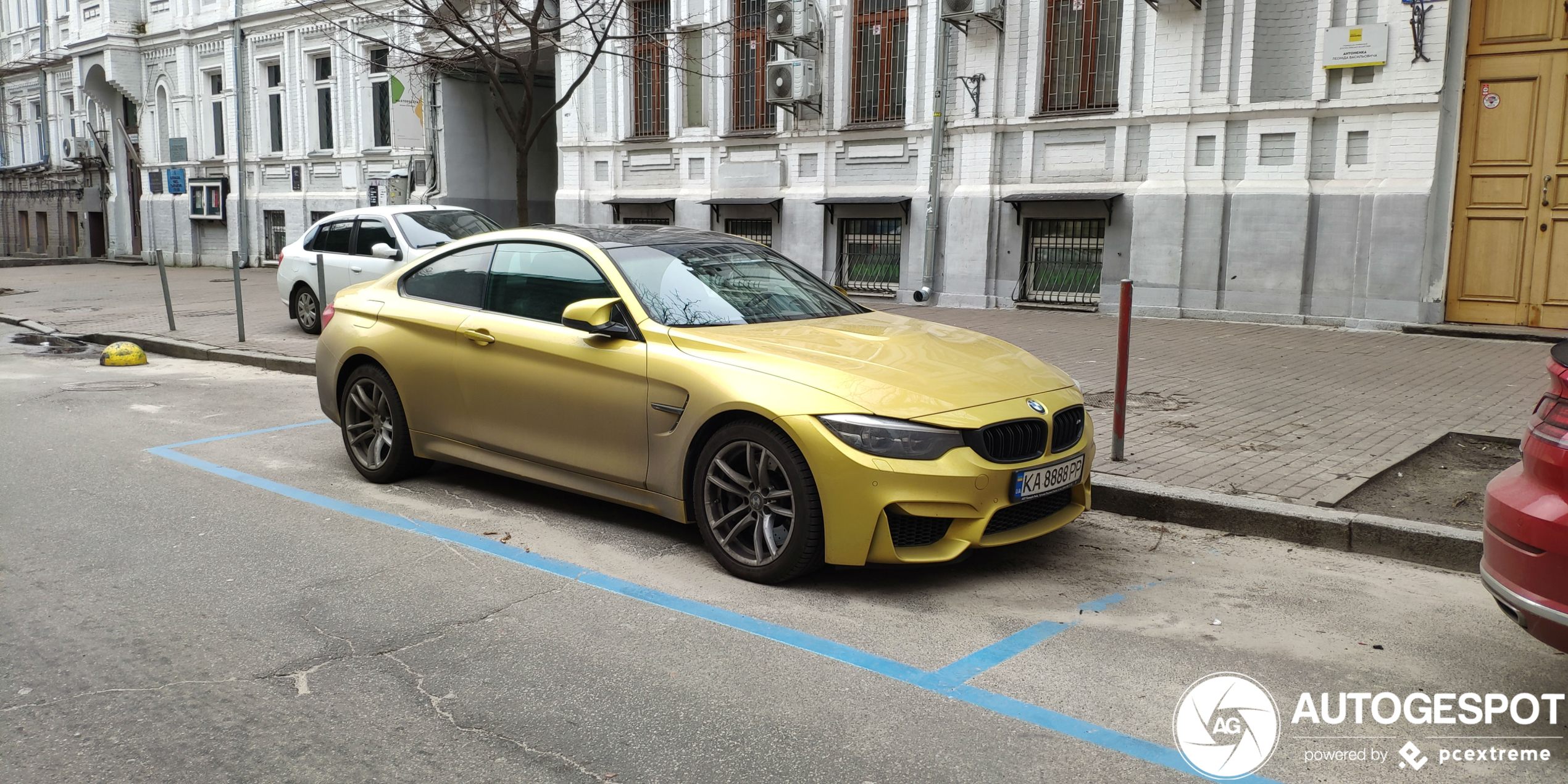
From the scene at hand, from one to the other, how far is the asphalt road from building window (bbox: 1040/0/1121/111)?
1100 cm

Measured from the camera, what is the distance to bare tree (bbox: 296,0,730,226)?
13.8 metres

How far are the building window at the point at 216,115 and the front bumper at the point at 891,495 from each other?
30.9 m

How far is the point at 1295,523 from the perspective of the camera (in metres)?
5.75

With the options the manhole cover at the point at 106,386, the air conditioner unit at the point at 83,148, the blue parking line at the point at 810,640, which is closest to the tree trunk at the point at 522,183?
the manhole cover at the point at 106,386

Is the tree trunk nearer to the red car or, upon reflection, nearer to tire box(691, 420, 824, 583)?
tire box(691, 420, 824, 583)

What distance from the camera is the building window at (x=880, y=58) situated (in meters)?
17.8

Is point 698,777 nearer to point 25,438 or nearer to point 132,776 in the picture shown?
point 132,776

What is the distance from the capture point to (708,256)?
6223 millimetres

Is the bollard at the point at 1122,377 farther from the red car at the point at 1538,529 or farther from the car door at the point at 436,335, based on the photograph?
the car door at the point at 436,335

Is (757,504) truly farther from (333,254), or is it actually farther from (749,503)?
(333,254)

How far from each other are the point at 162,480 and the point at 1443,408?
344 inches

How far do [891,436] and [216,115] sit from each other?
104ft

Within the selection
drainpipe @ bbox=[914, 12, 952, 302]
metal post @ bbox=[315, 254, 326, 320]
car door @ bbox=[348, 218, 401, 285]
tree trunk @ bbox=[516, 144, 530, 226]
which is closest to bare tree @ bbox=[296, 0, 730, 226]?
tree trunk @ bbox=[516, 144, 530, 226]

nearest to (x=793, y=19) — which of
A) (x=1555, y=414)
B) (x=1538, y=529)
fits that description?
(x=1555, y=414)
